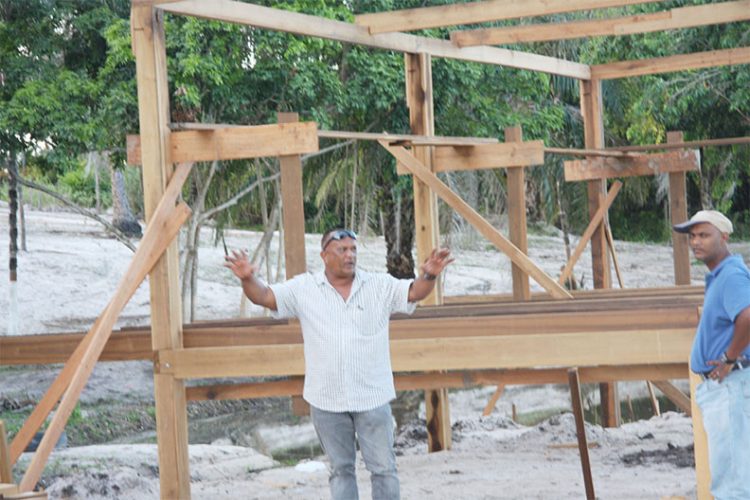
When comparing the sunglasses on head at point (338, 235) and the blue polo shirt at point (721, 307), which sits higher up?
the sunglasses on head at point (338, 235)

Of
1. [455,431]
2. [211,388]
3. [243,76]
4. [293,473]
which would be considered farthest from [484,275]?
[211,388]

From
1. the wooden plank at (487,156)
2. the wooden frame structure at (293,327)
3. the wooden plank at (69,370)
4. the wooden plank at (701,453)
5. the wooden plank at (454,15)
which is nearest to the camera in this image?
the wooden plank at (701,453)

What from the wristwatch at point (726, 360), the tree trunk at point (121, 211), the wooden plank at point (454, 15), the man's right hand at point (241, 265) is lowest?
the wristwatch at point (726, 360)

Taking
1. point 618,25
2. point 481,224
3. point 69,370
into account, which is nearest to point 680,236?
point 618,25

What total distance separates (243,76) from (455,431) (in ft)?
22.9

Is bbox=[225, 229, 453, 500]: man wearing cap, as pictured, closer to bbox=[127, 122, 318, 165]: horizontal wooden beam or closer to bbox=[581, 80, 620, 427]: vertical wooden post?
bbox=[127, 122, 318, 165]: horizontal wooden beam

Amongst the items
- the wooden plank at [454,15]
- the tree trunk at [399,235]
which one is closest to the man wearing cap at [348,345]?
the wooden plank at [454,15]

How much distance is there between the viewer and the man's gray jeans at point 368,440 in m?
5.94

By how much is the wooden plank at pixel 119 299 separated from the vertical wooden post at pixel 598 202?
6.54 metres

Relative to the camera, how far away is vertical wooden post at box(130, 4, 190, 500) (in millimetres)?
7828

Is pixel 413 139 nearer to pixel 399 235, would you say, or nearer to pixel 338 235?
pixel 338 235

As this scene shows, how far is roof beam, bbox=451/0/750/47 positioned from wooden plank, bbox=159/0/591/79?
34 centimetres

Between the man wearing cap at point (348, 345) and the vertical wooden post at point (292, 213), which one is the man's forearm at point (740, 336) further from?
the vertical wooden post at point (292, 213)

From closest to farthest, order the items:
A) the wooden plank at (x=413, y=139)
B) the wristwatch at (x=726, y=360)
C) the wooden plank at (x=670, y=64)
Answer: the wristwatch at (x=726, y=360), the wooden plank at (x=413, y=139), the wooden plank at (x=670, y=64)
